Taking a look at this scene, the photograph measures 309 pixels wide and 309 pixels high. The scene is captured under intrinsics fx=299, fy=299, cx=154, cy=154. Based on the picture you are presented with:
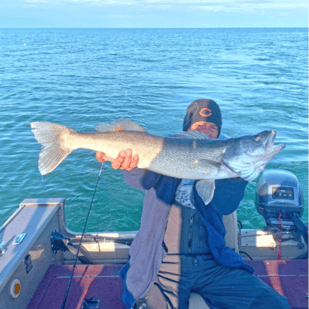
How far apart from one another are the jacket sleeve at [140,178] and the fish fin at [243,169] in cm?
92

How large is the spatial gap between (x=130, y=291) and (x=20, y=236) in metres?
1.54

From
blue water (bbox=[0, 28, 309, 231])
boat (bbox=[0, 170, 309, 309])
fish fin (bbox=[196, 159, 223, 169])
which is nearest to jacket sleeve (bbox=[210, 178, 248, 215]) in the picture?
fish fin (bbox=[196, 159, 223, 169])

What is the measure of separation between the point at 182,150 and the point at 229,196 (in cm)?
77

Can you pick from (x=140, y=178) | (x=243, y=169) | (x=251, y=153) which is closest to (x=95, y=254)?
(x=140, y=178)

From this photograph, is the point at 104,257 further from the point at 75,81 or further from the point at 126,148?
the point at 75,81

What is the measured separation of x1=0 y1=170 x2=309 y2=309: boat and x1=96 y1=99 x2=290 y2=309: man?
26 cm

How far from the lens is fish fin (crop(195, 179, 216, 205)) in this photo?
3.32 m

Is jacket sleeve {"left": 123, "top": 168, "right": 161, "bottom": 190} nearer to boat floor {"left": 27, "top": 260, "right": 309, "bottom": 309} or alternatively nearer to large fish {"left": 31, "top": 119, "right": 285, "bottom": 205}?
large fish {"left": 31, "top": 119, "right": 285, "bottom": 205}

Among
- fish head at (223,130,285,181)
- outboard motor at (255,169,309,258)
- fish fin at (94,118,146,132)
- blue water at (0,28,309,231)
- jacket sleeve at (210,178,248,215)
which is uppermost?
fish fin at (94,118,146,132)

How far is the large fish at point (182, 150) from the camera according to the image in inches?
133

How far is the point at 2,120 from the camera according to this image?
13625mm

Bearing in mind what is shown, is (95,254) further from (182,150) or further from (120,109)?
(120,109)

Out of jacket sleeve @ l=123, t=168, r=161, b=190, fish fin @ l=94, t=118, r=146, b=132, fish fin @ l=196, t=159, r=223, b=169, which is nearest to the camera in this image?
fish fin @ l=196, t=159, r=223, b=169

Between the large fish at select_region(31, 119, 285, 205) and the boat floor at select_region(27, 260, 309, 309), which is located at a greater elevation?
the large fish at select_region(31, 119, 285, 205)
